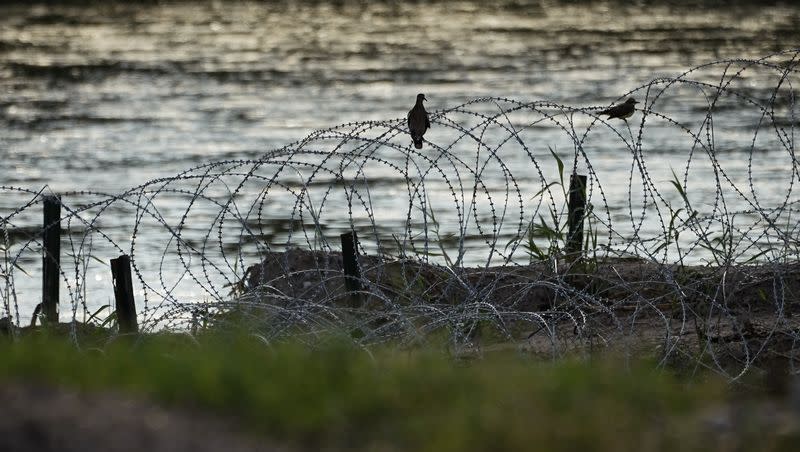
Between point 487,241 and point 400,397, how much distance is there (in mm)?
3331

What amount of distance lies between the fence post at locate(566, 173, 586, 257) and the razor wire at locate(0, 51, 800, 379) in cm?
10

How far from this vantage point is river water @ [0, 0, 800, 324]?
1198 cm

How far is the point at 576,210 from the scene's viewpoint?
372 inches

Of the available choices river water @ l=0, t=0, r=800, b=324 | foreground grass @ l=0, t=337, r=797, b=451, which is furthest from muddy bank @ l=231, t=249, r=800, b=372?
foreground grass @ l=0, t=337, r=797, b=451

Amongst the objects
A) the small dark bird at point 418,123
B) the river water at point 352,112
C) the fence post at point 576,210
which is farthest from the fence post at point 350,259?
the fence post at point 576,210

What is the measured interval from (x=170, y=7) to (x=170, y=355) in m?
36.4

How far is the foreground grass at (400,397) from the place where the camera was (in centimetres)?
427

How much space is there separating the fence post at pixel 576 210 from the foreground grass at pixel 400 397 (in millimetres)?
3889

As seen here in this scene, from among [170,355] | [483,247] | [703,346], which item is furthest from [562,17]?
[170,355]

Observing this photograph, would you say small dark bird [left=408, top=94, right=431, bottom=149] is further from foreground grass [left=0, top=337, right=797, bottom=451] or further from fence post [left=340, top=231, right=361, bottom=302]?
foreground grass [left=0, top=337, right=797, bottom=451]

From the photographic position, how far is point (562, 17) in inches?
1412

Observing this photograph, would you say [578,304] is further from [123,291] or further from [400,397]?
[400,397]

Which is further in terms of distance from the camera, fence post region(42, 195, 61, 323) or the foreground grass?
fence post region(42, 195, 61, 323)

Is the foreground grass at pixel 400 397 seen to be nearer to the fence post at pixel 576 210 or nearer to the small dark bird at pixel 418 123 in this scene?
the small dark bird at pixel 418 123
